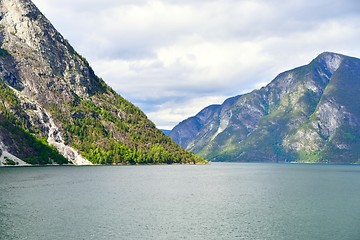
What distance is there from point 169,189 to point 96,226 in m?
73.8

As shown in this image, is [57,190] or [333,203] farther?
[57,190]

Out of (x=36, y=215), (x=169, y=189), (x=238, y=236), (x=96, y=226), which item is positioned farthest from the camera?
(x=169, y=189)

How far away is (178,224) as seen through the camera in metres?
84.6

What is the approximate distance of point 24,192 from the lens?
423ft

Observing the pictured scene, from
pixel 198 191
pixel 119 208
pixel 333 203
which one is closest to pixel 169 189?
pixel 198 191

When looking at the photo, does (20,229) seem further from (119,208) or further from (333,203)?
(333,203)

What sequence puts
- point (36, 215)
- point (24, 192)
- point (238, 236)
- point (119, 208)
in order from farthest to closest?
point (24, 192), point (119, 208), point (36, 215), point (238, 236)

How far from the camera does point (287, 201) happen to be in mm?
122500

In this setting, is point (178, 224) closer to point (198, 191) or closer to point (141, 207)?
point (141, 207)

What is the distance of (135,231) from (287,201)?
61308 millimetres

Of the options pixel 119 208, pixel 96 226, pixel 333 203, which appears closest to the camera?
pixel 96 226

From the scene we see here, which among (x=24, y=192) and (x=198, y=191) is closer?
(x=24, y=192)

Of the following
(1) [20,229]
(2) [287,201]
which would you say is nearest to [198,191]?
(2) [287,201]

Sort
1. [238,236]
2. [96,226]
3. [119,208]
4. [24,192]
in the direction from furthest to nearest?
[24,192] < [119,208] < [96,226] < [238,236]
